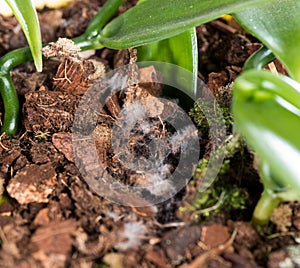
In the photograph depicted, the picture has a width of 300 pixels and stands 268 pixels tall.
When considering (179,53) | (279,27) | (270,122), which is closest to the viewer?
(270,122)

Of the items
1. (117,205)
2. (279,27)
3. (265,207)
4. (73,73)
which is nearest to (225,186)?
(265,207)

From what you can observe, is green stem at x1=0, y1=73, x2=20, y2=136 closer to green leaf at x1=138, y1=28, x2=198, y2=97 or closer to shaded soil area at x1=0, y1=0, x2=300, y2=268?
shaded soil area at x1=0, y1=0, x2=300, y2=268

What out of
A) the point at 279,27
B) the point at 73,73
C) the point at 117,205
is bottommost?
the point at 117,205

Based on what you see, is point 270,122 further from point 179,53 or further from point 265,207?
point 179,53

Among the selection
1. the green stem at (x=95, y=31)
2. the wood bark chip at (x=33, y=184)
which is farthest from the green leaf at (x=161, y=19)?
the wood bark chip at (x=33, y=184)

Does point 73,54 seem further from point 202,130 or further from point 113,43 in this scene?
point 202,130
